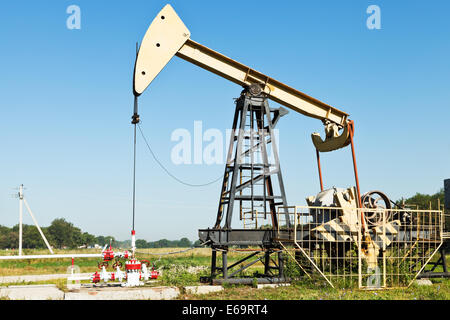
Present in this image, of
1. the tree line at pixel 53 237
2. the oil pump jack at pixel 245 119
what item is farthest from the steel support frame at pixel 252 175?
the tree line at pixel 53 237

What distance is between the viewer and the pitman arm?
35.7ft

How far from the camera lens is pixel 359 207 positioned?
11227 mm

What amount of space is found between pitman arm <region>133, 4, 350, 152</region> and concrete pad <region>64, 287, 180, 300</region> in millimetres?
4440

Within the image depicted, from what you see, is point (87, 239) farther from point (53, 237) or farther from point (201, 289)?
point (201, 289)

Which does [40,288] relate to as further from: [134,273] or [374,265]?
[374,265]

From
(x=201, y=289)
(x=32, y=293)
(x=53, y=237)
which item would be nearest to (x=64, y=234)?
(x=53, y=237)

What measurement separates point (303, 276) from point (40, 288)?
6.38 meters

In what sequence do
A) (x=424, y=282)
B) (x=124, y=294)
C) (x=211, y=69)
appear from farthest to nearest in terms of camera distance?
(x=424, y=282) < (x=211, y=69) < (x=124, y=294)

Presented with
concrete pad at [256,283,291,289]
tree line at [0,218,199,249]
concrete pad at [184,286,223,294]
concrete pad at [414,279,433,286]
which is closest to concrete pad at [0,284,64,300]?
concrete pad at [184,286,223,294]

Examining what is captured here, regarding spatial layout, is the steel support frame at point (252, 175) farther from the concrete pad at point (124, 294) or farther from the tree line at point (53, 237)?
the tree line at point (53, 237)

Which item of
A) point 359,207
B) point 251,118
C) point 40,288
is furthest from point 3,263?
point 359,207

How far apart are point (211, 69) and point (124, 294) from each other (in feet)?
19.3

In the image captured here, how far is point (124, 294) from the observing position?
9430mm

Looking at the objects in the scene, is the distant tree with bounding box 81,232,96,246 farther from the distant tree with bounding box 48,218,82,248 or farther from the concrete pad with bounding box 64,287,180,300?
the concrete pad with bounding box 64,287,180,300
